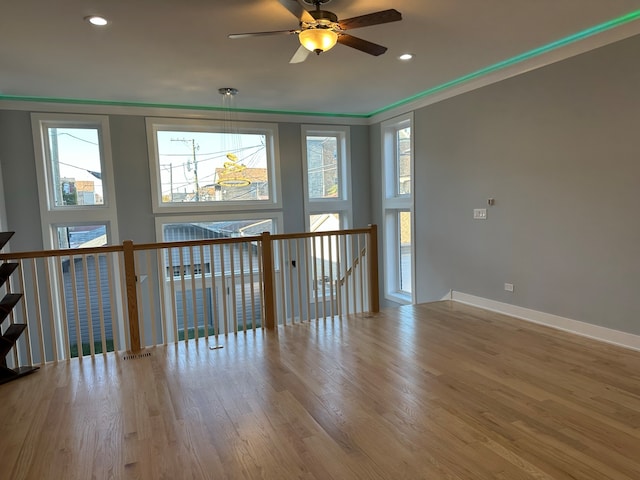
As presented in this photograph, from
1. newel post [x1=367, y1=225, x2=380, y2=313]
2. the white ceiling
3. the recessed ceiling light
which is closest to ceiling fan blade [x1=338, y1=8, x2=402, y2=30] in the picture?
the white ceiling

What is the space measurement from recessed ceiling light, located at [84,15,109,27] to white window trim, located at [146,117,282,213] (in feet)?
8.25

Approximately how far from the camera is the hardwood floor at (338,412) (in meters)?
1.95

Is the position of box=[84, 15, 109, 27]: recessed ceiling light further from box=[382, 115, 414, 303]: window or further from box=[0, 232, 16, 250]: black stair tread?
box=[382, 115, 414, 303]: window

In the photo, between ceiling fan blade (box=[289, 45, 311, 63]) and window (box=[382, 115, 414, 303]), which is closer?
ceiling fan blade (box=[289, 45, 311, 63])

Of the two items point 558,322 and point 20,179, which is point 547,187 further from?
point 20,179

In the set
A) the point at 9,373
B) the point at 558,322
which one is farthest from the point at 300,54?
the point at 558,322

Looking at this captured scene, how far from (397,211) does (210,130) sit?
301 centimetres

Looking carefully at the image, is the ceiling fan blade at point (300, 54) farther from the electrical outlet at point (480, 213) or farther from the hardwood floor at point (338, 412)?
the electrical outlet at point (480, 213)

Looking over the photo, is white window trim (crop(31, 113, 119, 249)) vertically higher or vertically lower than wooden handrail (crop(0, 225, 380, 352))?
higher

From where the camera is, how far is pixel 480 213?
4.66m

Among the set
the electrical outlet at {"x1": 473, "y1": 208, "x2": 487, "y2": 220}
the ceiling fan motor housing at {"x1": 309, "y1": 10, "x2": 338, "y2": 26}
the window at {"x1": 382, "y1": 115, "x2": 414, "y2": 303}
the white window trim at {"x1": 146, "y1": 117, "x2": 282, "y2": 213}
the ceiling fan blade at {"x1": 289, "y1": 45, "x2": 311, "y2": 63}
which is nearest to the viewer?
the ceiling fan motor housing at {"x1": 309, "y1": 10, "x2": 338, "y2": 26}

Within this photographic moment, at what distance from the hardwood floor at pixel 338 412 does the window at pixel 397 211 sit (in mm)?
2597

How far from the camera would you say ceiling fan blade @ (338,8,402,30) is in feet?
7.85

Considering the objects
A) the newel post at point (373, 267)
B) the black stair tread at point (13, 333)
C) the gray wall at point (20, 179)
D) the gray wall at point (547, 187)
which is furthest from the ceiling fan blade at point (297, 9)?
the gray wall at point (20, 179)
